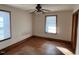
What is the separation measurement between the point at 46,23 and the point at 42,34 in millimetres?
334

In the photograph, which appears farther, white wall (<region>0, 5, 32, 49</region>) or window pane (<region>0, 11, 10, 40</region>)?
white wall (<region>0, 5, 32, 49</region>)

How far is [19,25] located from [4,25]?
45 centimetres

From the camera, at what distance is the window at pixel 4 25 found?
196 cm

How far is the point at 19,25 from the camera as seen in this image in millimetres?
2434

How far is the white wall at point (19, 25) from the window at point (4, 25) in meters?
0.12

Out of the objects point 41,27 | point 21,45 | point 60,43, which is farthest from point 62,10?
point 21,45

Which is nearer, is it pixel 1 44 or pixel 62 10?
pixel 1 44

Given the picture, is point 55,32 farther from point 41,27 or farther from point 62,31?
point 41,27

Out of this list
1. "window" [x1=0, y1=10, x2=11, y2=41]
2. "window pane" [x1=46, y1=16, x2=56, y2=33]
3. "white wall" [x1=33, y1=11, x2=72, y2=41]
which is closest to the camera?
"window" [x1=0, y1=10, x2=11, y2=41]

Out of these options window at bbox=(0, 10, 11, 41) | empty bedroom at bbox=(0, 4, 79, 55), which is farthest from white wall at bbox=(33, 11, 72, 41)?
window at bbox=(0, 10, 11, 41)

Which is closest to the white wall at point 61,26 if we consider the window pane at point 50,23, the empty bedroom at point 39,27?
the empty bedroom at point 39,27

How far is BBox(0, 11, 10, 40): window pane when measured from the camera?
197cm

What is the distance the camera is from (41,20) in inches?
95.2

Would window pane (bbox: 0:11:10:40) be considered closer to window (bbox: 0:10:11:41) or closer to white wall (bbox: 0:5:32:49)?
window (bbox: 0:10:11:41)
